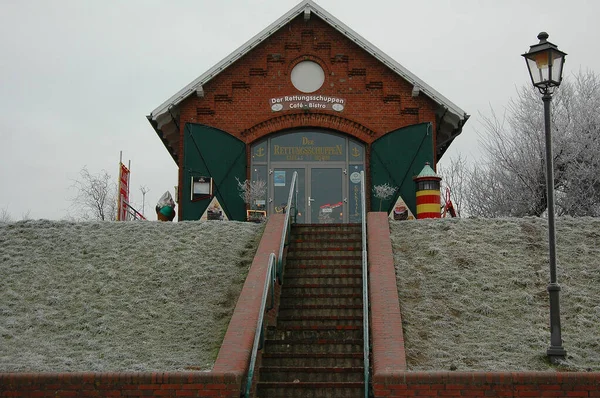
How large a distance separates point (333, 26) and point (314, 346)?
1274 cm

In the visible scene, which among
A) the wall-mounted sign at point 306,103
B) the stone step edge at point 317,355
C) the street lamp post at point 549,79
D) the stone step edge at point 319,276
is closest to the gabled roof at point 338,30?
the wall-mounted sign at point 306,103

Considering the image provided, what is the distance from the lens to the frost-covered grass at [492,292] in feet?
36.2

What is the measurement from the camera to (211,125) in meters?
22.0

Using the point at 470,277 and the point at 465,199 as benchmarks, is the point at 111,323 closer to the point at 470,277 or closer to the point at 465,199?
the point at 470,277

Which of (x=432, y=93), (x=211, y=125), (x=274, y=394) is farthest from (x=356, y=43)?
(x=274, y=394)

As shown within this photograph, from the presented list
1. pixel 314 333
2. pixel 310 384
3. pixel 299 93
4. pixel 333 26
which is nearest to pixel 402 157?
pixel 299 93

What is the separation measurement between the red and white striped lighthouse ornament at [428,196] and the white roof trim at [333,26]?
2.90m

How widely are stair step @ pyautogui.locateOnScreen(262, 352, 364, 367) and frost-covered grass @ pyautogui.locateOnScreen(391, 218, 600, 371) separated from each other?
83 centimetres

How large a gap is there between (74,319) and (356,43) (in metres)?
12.8

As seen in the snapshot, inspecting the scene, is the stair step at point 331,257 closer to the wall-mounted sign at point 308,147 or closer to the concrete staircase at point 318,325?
the concrete staircase at point 318,325

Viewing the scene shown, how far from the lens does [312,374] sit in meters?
11.2

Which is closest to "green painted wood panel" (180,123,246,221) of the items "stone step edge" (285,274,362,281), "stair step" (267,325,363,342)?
"stone step edge" (285,274,362,281)

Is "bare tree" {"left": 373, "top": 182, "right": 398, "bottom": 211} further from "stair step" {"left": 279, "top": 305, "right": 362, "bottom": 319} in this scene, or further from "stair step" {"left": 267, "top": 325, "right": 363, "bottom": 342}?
"stair step" {"left": 267, "top": 325, "right": 363, "bottom": 342}

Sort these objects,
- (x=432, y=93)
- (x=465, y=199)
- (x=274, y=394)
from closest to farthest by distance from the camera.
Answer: (x=274, y=394) < (x=432, y=93) < (x=465, y=199)
